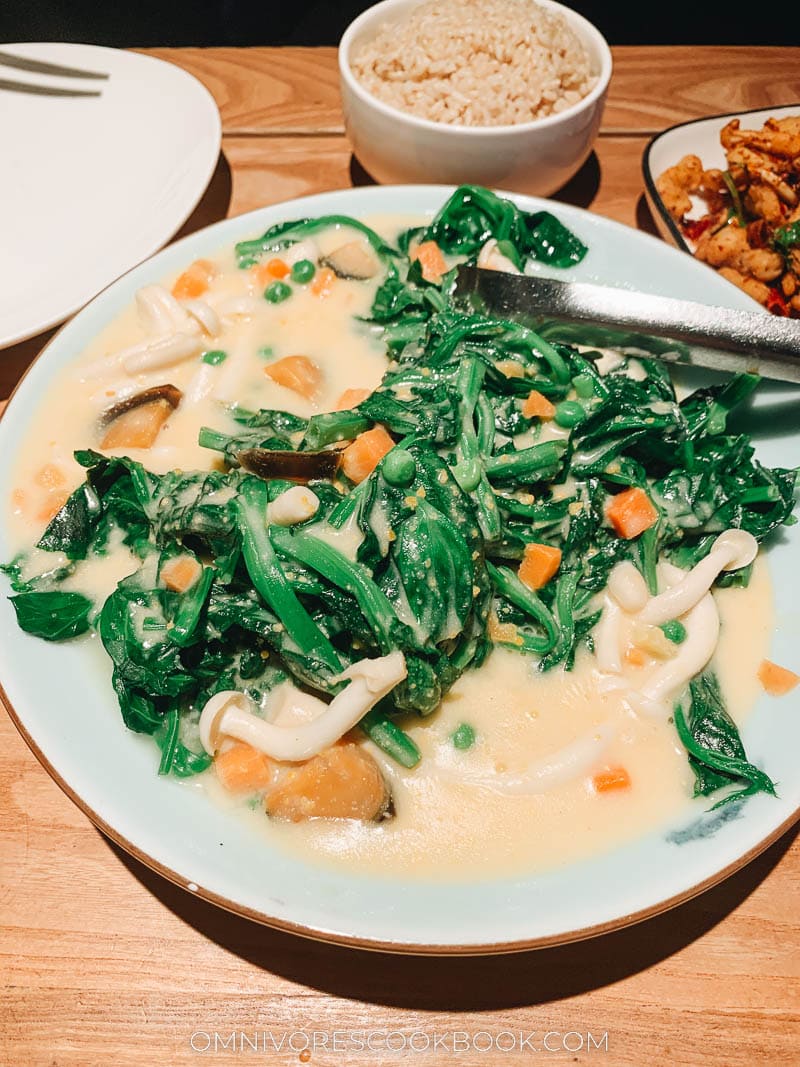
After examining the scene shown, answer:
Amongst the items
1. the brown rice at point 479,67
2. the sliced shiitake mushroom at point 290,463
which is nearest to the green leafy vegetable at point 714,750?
the sliced shiitake mushroom at point 290,463

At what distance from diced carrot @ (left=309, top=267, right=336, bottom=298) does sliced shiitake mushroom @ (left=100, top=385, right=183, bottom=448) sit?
671 mm

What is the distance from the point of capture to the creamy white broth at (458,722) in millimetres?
1844

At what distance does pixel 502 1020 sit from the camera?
6.17ft

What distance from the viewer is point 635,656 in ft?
7.01

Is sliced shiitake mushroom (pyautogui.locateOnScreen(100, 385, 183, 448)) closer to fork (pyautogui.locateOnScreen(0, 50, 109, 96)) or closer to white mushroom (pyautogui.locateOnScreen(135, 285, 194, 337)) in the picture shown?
white mushroom (pyautogui.locateOnScreen(135, 285, 194, 337))

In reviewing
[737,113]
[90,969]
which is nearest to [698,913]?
[90,969]

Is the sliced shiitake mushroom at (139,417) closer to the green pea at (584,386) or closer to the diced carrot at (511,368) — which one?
the diced carrot at (511,368)

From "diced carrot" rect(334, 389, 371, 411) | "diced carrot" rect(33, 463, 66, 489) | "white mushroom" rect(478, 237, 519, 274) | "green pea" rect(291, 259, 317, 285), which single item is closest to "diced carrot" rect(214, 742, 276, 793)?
"diced carrot" rect(33, 463, 66, 489)

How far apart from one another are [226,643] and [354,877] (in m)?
0.66

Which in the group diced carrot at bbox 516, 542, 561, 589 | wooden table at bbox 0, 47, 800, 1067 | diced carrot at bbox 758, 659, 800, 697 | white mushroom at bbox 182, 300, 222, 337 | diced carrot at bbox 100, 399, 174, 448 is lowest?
wooden table at bbox 0, 47, 800, 1067

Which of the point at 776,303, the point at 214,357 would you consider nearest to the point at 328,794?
the point at 214,357

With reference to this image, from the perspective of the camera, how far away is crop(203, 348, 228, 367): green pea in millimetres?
2703

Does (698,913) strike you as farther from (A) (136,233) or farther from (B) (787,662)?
(A) (136,233)

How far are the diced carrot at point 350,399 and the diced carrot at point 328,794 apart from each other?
1.13 metres
